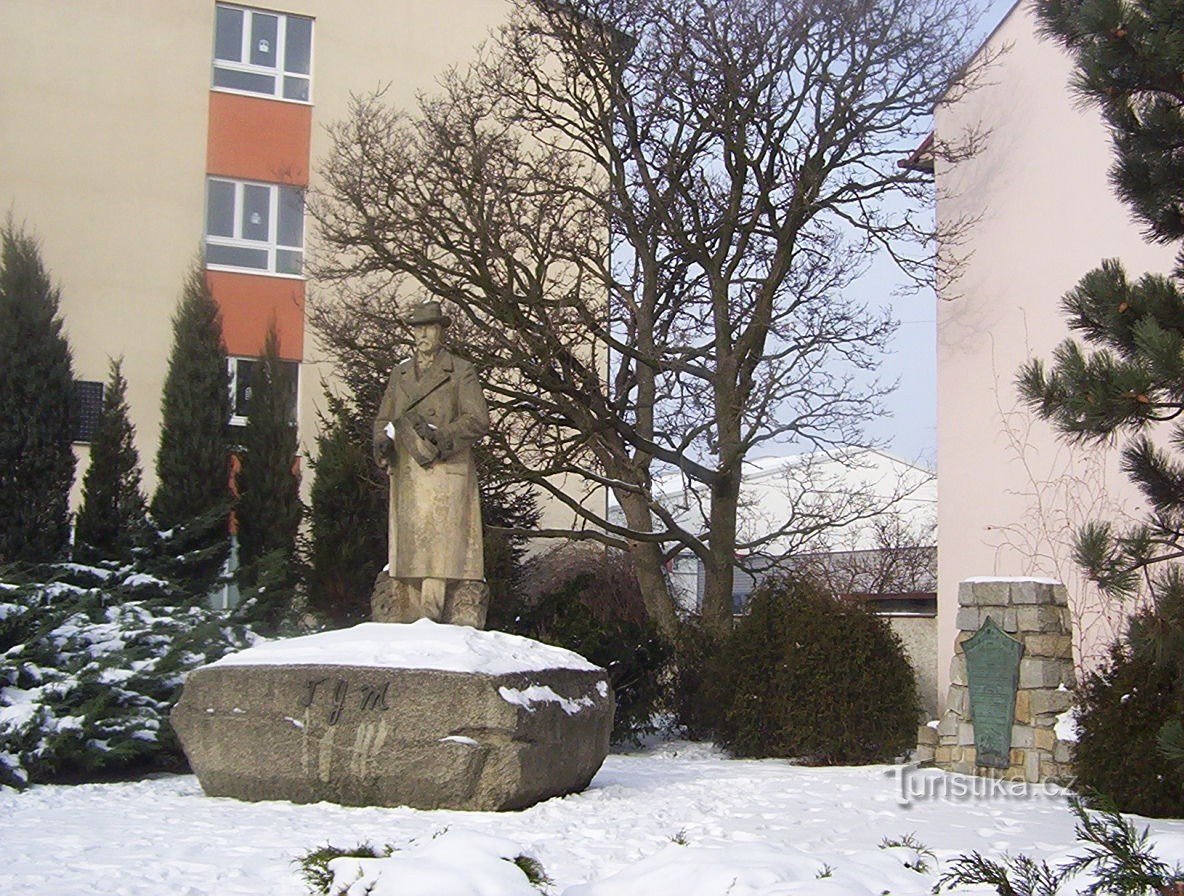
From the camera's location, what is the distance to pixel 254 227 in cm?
2108

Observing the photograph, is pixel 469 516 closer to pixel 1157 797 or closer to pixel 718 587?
pixel 1157 797

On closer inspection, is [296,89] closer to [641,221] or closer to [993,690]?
[641,221]

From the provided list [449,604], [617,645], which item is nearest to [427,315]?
[449,604]

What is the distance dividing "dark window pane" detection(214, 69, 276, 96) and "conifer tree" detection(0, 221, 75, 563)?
6.28 m

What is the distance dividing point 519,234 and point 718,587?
4.65 m

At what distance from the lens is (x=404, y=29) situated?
2231cm

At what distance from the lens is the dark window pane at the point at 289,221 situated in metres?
21.0

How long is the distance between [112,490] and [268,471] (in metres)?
1.79

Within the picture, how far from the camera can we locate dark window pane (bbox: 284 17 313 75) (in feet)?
70.4

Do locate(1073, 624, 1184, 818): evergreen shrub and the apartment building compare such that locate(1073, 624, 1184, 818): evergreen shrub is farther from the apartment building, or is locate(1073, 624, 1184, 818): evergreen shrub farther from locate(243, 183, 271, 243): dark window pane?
locate(243, 183, 271, 243): dark window pane

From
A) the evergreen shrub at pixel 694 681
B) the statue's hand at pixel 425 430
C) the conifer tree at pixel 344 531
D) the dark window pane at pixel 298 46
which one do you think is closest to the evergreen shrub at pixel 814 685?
the evergreen shrub at pixel 694 681

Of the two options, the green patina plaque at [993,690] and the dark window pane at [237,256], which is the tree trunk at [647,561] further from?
the dark window pane at [237,256]

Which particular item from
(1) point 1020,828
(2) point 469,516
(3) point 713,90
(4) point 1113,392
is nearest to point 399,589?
(2) point 469,516

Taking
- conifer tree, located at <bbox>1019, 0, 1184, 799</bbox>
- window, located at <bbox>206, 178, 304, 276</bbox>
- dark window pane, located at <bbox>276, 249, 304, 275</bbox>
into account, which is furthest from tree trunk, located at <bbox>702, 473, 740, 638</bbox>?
conifer tree, located at <bbox>1019, 0, 1184, 799</bbox>
